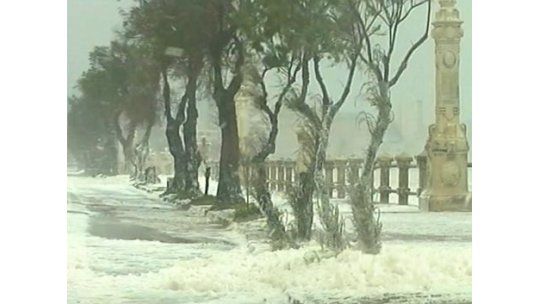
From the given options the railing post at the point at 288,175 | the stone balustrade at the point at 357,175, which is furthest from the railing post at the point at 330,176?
the railing post at the point at 288,175

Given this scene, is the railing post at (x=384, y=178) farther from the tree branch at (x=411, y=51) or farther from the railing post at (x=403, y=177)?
the tree branch at (x=411, y=51)

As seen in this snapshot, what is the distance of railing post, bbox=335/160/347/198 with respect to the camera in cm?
235

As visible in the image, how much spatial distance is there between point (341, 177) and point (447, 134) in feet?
1.11

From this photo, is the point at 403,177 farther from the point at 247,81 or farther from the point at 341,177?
the point at 247,81

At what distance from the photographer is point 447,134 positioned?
2.37m

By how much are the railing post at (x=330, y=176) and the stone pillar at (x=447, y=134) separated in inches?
10.7

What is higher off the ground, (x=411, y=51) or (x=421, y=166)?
(x=411, y=51)

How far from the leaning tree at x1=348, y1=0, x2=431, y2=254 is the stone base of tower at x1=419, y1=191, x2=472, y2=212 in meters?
0.16

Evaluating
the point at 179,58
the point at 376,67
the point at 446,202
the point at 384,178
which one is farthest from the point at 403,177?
the point at 179,58

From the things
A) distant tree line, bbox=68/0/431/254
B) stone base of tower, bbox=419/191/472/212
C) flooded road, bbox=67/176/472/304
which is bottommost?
flooded road, bbox=67/176/472/304

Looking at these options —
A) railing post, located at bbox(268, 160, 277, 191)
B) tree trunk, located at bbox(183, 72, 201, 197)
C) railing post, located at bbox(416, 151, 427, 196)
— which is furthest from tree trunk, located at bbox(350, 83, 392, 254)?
tree trunk, located at bbox(183, 72, 201, 197)

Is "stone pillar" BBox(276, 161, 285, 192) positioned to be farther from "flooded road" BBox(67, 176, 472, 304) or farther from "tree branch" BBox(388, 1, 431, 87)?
"tree branch" BBox(388, 1, 431, 87)
